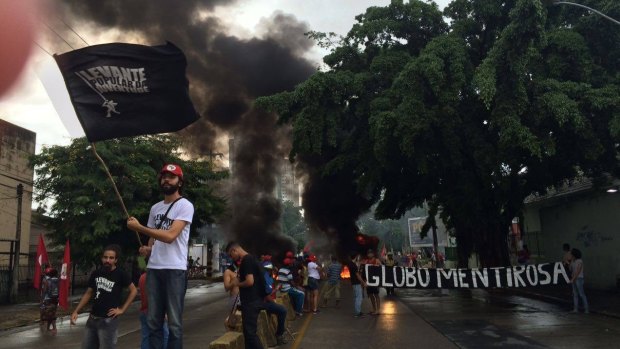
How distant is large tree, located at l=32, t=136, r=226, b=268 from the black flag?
14994 mm

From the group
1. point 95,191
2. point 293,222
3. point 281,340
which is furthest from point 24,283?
point 293,222

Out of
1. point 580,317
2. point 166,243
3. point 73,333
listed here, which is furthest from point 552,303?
point 166,243

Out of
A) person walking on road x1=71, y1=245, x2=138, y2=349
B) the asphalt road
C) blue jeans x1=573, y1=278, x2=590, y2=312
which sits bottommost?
the asphalt road

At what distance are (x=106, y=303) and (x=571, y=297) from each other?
46.0ft

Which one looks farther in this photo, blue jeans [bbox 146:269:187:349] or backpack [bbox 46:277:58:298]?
backpack [bbox 46:277:58:298]

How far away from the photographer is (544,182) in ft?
55.9

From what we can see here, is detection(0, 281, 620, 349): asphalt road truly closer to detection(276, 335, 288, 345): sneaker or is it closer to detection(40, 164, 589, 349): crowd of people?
detection(276, 335, 288, 345): sneaker

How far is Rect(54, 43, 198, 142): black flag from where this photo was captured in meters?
4.60

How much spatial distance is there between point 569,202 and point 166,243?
64.1 ft

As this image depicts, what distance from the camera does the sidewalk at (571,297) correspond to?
12194 mm

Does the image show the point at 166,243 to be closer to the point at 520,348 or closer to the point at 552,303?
the point at 520,348

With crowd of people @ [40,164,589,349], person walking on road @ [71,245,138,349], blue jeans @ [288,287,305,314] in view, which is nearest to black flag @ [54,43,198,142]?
crowd of people @ [40,164,589,349]

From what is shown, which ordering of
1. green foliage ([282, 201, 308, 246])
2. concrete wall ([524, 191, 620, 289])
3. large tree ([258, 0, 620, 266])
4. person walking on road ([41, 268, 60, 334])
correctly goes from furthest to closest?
green foliage ([282, 201, 308, 246]) → concrete wall ([524, 191, 620, 289]) → large tree ([258, 0, 620, 266]) → person walking on road ([41, 268, 60, 334])

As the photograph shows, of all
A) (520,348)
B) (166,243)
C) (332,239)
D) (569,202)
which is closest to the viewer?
(166,243)
